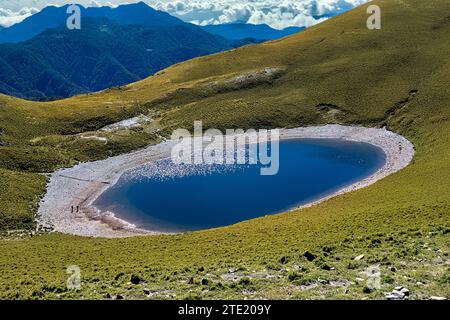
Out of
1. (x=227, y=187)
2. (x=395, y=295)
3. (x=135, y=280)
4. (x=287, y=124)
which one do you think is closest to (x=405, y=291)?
(x=395, y=295)

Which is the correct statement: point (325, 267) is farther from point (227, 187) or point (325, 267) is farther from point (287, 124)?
point (287, 124)

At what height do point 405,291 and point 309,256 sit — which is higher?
point 309,256

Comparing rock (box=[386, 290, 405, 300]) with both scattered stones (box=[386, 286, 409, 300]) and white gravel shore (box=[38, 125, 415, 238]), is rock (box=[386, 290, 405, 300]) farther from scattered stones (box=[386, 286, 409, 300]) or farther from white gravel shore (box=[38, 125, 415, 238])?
white gravel shore (box=[38, 125, 415, 238])

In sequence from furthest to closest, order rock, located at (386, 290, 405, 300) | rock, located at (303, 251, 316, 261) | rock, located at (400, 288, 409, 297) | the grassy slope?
rock, located at (303, 251, 316, 261)
the grassy slope
rock, located at (400, 288, 409, 297)
rock, located at (386, 290, 405, 300)

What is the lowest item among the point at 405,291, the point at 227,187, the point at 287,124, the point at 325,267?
the point at 405,291

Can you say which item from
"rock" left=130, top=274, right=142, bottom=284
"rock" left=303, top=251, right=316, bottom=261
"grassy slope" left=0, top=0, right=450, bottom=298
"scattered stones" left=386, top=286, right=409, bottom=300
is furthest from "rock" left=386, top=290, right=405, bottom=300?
"rock" left=130, top=274, right=142, bottom=284

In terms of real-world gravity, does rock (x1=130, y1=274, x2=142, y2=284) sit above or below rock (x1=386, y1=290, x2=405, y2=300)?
Result: below

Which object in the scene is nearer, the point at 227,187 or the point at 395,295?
the point at 395,295
